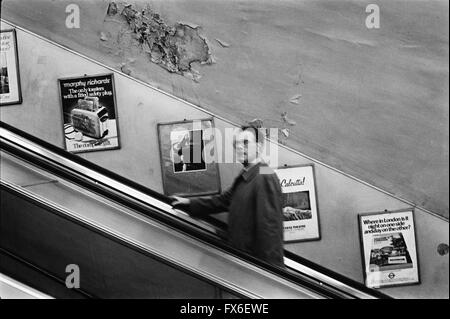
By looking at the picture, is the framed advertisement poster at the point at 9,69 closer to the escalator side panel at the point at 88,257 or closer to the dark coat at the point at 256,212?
the escalator side panel at the point at 88,257

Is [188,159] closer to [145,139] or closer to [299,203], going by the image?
[145,139]

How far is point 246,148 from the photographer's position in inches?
158

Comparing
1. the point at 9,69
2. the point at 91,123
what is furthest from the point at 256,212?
the point at 9,69

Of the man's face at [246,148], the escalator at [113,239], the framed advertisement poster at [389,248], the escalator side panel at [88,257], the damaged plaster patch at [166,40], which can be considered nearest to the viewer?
the escalator at [113,239]

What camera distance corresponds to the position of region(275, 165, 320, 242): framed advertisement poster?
440 cm

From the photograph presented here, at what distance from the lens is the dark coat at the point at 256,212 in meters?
3.83

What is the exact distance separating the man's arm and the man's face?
17 centimetres

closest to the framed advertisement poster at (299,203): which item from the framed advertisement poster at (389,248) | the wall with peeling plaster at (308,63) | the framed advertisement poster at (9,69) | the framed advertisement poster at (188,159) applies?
the wall with peeling plaster at (308,63)

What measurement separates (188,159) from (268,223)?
33.1 inches

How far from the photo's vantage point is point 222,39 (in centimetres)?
434

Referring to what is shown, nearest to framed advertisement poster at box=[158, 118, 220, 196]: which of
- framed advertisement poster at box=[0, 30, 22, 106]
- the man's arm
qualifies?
the man's arm

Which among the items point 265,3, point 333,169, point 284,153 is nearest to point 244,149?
point 284,153

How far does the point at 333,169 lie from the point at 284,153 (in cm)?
34

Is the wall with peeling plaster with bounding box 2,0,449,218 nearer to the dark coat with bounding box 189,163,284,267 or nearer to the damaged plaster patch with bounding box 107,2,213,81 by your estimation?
A: the damaged plaster patch with bounding box 107,2,213,81
